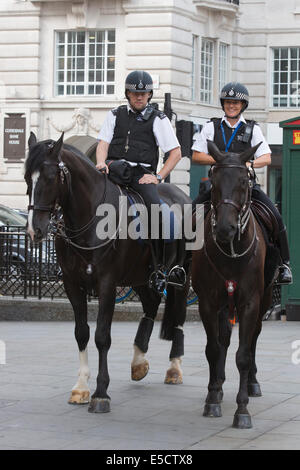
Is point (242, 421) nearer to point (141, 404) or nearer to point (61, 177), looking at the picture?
point (141, 404)

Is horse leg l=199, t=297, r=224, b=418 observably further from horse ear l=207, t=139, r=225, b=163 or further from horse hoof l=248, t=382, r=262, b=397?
horse ear l=207, t=139, r=225, b=163

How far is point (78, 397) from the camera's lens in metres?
8.93

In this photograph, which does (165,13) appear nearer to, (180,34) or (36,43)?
(180,34)

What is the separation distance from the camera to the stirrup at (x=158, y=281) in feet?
31.2

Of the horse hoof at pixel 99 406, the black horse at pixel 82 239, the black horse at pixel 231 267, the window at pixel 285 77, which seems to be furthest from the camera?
the window at pixel 285 77

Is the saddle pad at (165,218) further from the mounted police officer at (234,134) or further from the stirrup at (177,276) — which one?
the mounted police officer at (234,134)

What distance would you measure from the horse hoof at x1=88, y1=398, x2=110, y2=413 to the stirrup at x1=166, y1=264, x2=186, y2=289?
1.55m

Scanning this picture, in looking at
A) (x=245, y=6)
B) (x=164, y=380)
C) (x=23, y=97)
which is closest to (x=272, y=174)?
(x=245, y=6)

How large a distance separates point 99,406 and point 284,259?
2228 millimetres

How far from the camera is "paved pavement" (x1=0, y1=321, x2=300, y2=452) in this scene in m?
7.50

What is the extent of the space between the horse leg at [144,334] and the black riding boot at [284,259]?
54.9 inches

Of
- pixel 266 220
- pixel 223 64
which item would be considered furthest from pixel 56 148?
pixel 223 64

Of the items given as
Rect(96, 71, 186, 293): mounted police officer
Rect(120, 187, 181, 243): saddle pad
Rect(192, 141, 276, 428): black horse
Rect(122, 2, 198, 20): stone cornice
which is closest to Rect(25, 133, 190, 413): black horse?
Rect(120, 187, 181, 243): saddle pad

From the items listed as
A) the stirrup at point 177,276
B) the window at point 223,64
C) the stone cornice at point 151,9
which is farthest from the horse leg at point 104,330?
the window at point 223,64
